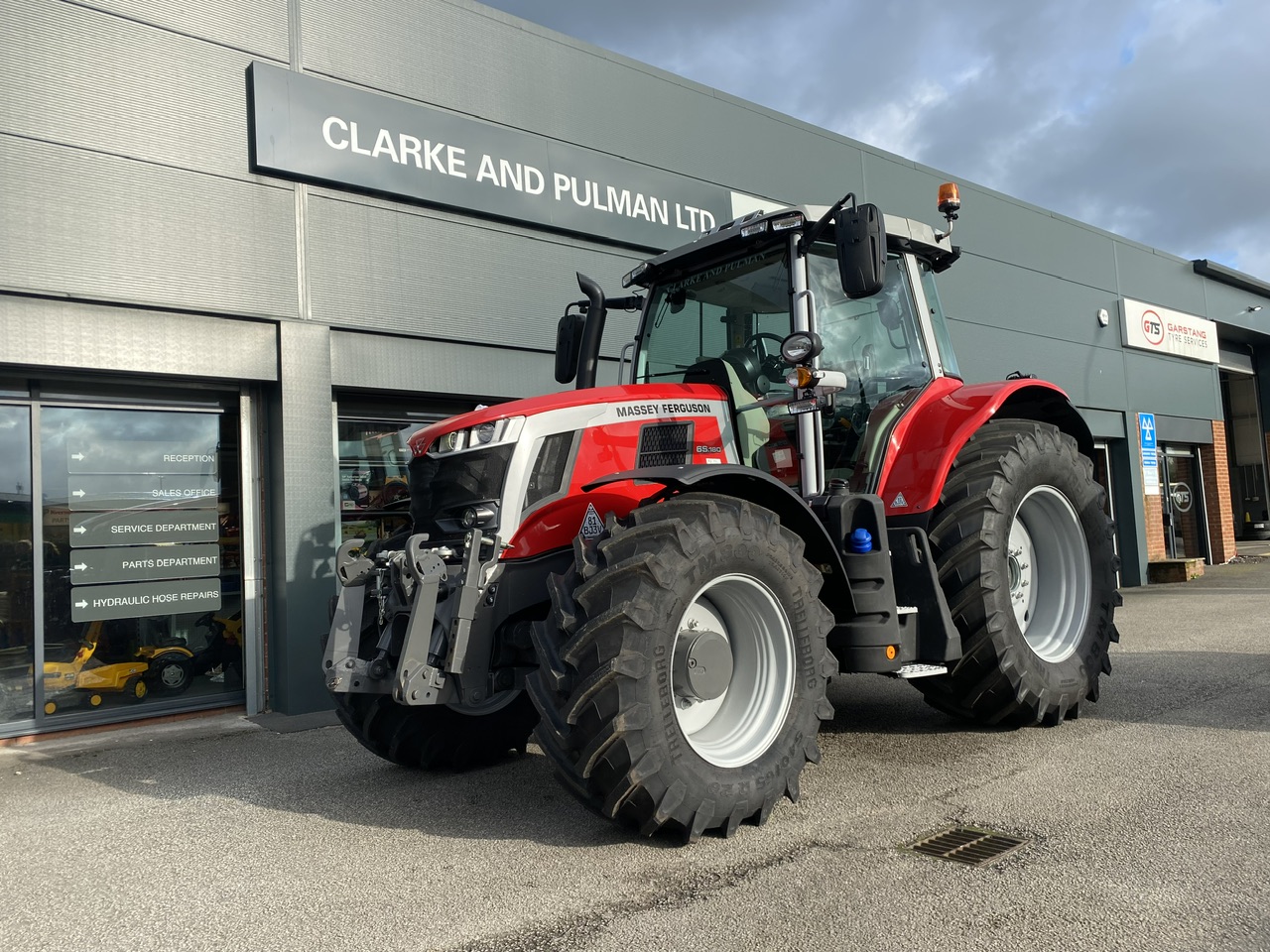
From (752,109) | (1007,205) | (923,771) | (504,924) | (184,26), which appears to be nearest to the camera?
(504,924)

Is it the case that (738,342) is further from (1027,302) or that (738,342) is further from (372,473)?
(1027,302)

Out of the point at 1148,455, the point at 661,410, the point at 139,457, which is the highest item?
the point at 1148,455

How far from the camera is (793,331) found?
182 inches

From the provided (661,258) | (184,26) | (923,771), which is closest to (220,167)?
(184,26)

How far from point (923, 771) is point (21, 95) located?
22.3 feet

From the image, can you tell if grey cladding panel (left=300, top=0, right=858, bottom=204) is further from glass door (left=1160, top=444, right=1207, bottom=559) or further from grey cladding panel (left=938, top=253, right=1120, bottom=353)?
glass door (left=1160, top=444, right=1207, bottom=559)

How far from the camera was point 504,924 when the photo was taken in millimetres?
2859

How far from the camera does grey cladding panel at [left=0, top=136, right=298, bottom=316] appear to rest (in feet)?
20.0

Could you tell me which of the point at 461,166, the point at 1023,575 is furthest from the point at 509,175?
the point at 1023,575

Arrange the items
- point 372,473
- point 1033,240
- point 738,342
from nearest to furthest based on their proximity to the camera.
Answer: point 738,342 → point 372,473 → point 1033,240

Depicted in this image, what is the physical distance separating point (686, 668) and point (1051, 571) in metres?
2.93

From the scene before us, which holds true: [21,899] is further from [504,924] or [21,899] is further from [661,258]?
[661,258]

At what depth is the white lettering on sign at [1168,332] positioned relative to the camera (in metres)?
15.4

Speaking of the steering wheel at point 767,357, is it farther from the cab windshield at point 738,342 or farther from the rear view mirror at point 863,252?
the rear view mirror at point 863,252
